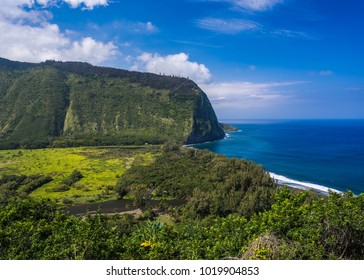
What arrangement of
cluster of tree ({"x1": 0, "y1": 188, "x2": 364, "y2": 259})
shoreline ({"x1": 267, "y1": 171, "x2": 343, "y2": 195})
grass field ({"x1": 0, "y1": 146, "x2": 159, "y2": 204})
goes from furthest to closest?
grass field ({"x1": 0, "y1": 146, "x2": 159, "y2": 204}) → shoreline ({"x1": 267, "y1": 171, "x2": 343, "y2": 195}) → cluster of tree ({"x1": 0, "y1": 188, "x2": 364, "y2": 259})

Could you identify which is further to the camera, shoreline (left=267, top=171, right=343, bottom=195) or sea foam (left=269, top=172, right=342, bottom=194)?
sea foam (left=269, top=172, right=342, bottom=194)

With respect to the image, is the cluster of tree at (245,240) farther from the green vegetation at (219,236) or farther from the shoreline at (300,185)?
the shoreline at (300,185)

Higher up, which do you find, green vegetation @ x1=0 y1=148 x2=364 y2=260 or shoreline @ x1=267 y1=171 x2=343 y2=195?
green vegetation @ x1=0 y1=148 x2=364 y2=260

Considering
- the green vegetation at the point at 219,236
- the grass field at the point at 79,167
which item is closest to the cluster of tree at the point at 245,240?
the green vegetation at the point at 219,236

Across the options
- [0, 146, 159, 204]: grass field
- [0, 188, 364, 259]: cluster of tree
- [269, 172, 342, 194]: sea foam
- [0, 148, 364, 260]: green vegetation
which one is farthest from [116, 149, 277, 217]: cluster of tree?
[0, 188, 364, 259]: cluster of tree

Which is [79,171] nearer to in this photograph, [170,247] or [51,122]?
[170,247]

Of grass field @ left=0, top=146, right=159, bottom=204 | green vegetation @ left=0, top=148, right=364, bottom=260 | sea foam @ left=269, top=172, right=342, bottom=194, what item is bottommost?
grass field @ left=0, top=146, right=159, bottom=204

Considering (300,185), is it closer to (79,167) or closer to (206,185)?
(206,185)

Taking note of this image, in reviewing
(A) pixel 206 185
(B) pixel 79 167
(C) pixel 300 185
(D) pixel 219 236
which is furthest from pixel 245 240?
(B) pixel 79 167

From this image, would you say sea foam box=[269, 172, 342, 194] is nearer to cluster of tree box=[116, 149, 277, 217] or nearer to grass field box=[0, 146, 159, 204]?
cluster of tree box=[116, 149, 277, 217]
